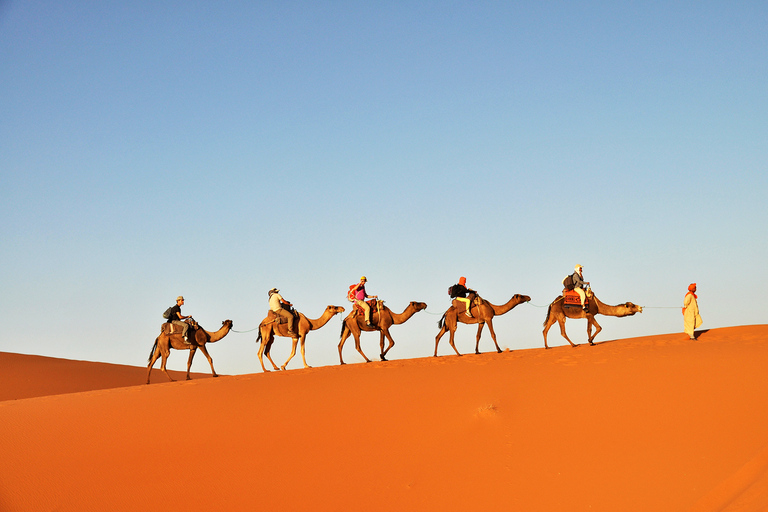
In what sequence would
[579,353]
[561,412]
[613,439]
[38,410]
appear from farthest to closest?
1. [579,353]
2. [38,410]
3. [561,412]
4. [613,439]

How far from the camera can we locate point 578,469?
11398mm

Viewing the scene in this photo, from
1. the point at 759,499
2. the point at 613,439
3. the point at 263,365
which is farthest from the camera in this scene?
the point at 263,365

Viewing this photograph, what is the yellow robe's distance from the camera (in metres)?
19.7

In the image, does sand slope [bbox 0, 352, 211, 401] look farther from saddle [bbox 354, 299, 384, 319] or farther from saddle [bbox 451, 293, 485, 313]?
saddle [bbox 451, 293, 485, 313]

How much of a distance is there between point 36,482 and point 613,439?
10526 millimetres

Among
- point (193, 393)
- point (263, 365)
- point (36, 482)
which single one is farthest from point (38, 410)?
point (263, 365)

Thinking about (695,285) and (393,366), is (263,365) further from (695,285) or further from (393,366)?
(695,285)

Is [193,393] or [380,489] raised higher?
[193,393]

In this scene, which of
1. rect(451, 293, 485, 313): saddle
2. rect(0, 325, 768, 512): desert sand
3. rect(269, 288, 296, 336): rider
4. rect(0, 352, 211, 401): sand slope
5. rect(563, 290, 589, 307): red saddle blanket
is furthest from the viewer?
rect(0, 352, 211, 401): sand slope

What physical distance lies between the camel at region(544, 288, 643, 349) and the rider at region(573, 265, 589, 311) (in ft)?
0.58

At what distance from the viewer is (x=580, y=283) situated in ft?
69.1

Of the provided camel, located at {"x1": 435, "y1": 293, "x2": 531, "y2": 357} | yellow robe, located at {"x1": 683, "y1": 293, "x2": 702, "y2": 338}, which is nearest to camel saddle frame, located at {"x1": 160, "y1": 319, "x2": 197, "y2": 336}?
camel, located at {"x1": 435, "y1": 293, "x2": 531, "y2": 357}

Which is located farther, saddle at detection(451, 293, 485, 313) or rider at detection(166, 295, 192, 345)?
rider at detection(166, 295, 192, 345)

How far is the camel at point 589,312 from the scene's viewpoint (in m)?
21.0
